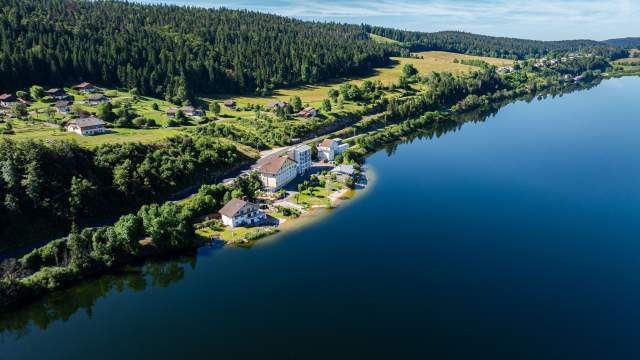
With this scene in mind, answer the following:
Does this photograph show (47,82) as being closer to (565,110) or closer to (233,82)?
(233,82)

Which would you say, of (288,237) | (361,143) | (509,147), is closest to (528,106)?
(509,147)

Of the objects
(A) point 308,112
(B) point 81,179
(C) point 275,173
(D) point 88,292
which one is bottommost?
(D) point 88,292

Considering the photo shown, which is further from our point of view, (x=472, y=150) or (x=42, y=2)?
(x=42, y=2)

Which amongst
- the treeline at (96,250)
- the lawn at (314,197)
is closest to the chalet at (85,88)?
the treeline at (96,250)

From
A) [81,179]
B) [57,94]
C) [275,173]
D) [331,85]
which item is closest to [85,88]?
[57,94]

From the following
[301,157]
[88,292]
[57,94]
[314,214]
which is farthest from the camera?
[57,94]

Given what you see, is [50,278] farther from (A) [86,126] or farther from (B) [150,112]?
(B) [150,112]
